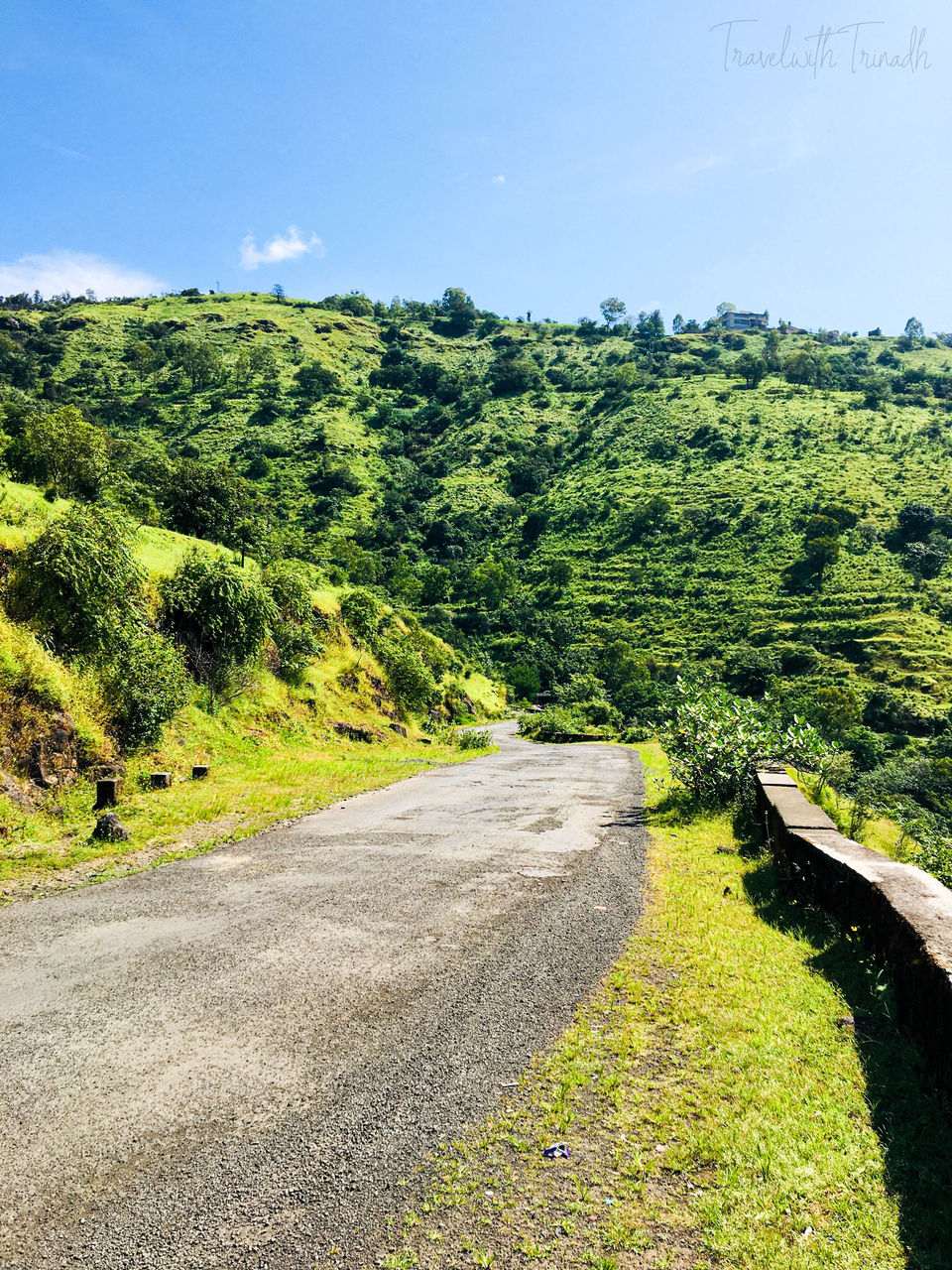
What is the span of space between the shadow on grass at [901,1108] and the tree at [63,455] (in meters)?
23.9

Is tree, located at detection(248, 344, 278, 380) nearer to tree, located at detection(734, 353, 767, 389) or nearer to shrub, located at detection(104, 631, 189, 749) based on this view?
tree, located at detection(734, 353, 767, 389)

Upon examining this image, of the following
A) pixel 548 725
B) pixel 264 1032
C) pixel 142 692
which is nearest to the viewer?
pixel 264 1032

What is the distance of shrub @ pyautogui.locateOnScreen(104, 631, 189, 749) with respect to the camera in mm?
14594

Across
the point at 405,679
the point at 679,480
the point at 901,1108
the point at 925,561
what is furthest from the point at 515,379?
the point at 901,1108

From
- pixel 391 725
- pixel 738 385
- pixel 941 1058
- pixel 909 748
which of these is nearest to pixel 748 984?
pixel 941 1058

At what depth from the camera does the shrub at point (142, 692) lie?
14594 millimetres

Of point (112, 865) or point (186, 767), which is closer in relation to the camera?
point (112, 865)

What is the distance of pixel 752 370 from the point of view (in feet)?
435

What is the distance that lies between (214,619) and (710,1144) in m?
19.2

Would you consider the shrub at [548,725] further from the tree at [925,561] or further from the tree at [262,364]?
the tree at [262,364]

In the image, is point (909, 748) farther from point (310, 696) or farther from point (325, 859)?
point (325, 859)

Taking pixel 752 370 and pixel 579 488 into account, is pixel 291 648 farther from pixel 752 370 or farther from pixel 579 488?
pixel 752 370

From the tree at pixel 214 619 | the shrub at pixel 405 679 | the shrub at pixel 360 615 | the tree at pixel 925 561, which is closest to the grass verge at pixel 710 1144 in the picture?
the tree at pixel 214 619

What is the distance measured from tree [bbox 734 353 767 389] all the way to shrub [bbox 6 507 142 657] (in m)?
140
